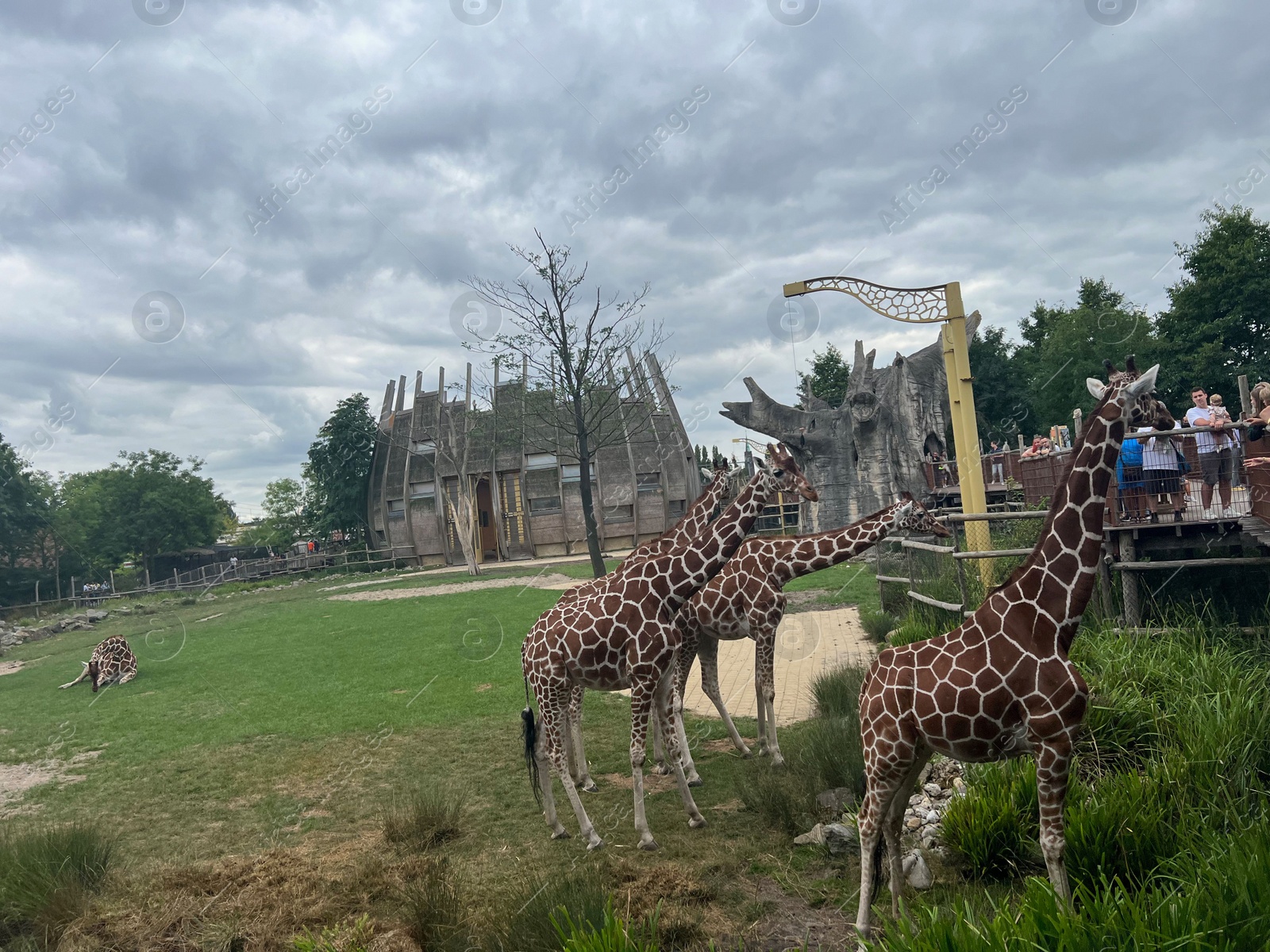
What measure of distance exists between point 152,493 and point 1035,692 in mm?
40437

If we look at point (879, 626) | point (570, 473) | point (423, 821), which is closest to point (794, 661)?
point (879, 626)

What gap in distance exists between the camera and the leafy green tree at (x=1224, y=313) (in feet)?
86.8

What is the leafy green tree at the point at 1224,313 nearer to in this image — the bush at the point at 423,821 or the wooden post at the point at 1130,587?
the wooden post at the point at 1130,587

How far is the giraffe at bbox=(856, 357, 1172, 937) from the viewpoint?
367cm

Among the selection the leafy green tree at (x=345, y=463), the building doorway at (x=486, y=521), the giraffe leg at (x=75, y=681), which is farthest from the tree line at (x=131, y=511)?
the giraffe leg at (x=75, y=681)

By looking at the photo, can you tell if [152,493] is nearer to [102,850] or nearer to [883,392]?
[883,392]

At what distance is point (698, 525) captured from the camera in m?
6.36

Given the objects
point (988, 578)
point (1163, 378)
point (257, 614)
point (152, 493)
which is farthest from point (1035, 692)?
point (152, 493)

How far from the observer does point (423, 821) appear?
6.18 m

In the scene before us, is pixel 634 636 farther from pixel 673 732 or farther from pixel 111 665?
pixel 111 665

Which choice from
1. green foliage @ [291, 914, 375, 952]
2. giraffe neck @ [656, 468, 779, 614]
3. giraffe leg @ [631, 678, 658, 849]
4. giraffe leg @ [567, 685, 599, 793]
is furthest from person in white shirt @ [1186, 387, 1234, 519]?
green foliage @ [291, 914, 375, 952]

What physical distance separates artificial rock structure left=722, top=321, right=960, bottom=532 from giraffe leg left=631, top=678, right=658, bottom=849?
14911 millimetres

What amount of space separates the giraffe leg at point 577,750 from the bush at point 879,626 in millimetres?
6141

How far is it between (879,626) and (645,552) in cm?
680
